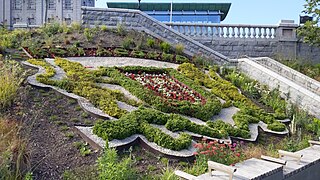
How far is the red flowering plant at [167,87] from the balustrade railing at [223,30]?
6756 mm

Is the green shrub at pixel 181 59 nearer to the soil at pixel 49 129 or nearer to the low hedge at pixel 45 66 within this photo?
the low hedge at pixel 45 66

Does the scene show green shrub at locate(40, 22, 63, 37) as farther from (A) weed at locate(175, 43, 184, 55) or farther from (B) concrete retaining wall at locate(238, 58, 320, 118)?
(B) concrete retaining wall at locate(238, 58, 320, 118)

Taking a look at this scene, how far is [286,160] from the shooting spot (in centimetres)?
640

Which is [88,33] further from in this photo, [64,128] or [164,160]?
[164,160]

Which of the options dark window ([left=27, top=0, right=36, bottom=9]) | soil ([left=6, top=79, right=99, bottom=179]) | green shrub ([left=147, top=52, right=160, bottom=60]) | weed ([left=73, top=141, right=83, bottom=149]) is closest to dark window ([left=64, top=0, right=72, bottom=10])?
dark window ([left=27, top=0, right=36, bottom=9])

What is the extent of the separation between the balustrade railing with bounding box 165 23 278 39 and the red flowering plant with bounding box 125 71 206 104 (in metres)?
6.76

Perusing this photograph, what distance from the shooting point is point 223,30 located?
18.8 meters

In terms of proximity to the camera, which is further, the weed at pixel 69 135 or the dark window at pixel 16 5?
the dark window at pixel 16 5

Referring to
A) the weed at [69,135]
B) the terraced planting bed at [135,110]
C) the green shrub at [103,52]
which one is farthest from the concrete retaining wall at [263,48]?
the weed at [69,135]

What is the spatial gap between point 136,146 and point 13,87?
2.71 meters

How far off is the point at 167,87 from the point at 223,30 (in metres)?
8.60

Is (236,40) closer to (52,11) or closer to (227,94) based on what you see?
(227,94)

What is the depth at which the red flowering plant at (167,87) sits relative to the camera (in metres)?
10.3

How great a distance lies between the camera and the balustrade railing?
1861cm
